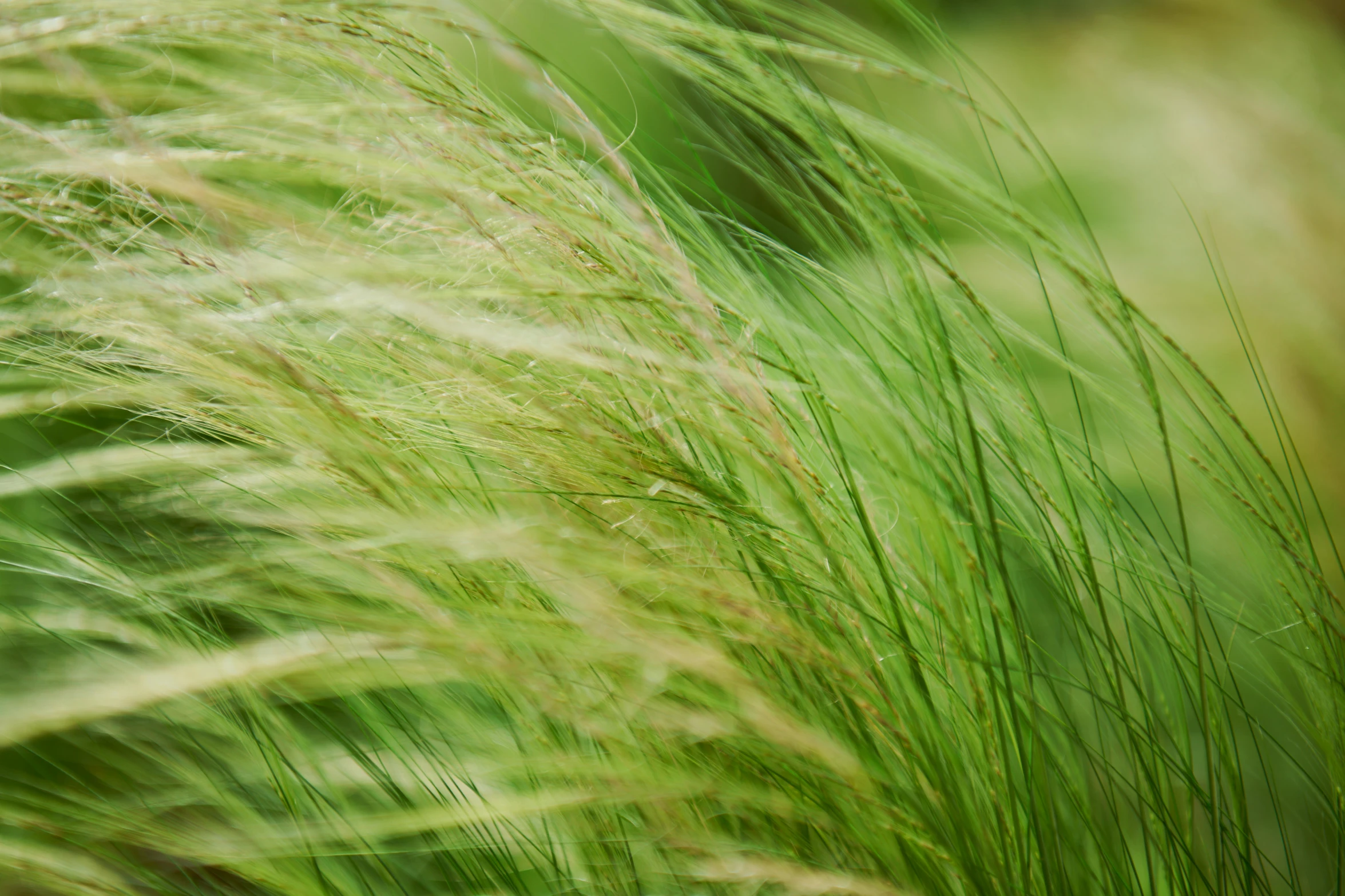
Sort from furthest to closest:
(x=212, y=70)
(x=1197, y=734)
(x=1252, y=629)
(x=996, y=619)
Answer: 1. (x=1197, y=734)
2. (x=212, y=70)
3. (x=1252, y=629)
4. (x=996, y=619)

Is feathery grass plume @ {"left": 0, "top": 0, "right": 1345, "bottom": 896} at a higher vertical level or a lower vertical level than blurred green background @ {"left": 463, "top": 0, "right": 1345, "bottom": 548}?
lower

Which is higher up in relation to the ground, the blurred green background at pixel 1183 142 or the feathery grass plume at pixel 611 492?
the blurred green background at pixel 1183 142

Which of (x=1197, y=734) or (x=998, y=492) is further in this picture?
(x=1197, y=734)

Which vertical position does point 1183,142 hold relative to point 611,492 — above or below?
above

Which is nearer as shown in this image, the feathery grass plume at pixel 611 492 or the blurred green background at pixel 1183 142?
the feathery grass plume at pixel 611 492

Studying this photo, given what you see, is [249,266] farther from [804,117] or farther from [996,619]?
[996,619]

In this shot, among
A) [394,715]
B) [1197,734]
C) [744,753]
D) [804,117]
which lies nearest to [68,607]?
[394,715]

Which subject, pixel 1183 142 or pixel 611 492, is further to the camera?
pixel 1183 142

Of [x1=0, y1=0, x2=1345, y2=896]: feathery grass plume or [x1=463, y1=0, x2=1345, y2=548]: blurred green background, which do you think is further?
[x1=463, y1=0, x2=1345, y2=548]: blurred green background
